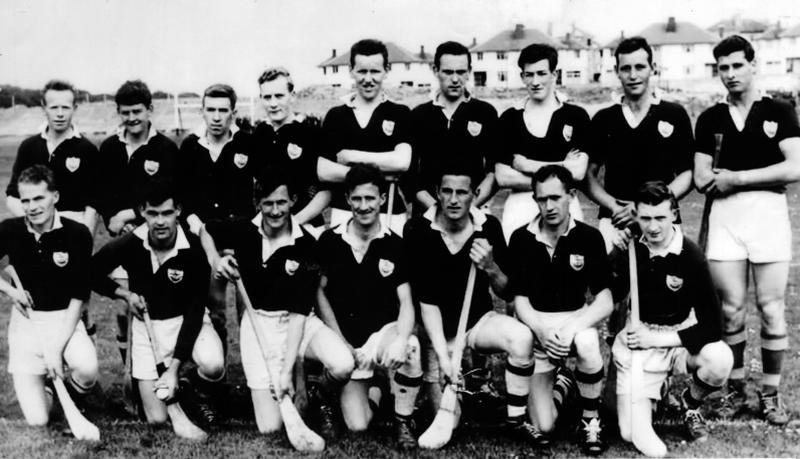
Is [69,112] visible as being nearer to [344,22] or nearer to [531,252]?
[344,22]

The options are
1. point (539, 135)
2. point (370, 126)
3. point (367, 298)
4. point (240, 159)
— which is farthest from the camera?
point (240, 159)

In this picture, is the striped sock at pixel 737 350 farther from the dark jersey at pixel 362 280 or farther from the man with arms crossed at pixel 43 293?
the man with arms crossed at pixel 43 293

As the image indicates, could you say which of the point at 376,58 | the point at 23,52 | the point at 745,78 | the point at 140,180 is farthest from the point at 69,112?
the point at 745,78

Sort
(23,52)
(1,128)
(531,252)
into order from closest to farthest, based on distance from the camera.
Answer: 1. (531,252)
2. (23,52)
3. (1,128)

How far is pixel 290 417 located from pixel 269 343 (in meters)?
0.53

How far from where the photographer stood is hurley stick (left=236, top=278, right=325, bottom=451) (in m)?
4.13

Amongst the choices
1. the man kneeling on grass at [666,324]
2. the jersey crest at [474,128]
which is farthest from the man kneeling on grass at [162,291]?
the man kneeling on grass at [666,324]

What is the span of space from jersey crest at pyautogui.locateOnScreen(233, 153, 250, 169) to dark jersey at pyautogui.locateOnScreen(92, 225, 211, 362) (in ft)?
2.03

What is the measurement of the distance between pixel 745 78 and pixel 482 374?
237cm

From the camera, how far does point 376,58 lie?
192 inches

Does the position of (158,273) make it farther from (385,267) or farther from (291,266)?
(385,267)

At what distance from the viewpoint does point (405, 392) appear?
14.0 ft

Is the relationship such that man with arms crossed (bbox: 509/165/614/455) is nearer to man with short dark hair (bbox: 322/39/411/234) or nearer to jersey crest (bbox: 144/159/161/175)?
man with short dark hair (bbox: 322/39/411/234)

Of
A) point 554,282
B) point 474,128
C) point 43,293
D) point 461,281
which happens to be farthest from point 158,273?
point 554,282
